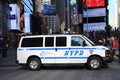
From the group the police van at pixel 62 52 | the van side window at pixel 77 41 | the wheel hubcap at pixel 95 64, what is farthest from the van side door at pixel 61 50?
the wheel hubcap at pixel 95 64

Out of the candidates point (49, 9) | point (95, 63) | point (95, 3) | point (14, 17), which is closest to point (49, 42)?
point (95, 63)

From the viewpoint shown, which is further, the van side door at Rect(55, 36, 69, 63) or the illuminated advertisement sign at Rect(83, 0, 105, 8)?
the illuminated advertisement sign at Rect(83, 0, 105, 8)

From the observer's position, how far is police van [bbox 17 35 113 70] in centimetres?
2209

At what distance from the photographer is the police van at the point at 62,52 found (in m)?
22.1

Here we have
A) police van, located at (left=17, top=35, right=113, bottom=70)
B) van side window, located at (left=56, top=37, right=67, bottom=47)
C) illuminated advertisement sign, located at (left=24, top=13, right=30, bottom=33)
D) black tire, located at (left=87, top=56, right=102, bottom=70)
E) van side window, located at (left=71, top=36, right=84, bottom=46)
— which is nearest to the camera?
black tire, located at (left=87, top=56, right=102, bottom=70)

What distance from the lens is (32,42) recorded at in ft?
75.4

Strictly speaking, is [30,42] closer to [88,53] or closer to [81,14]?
[88,53]

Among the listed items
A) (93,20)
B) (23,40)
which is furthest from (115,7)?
(23,40)

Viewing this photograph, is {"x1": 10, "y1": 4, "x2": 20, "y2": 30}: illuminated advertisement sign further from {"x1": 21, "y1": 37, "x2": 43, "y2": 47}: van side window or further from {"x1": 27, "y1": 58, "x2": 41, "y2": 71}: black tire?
{"x1": 27, "y1": 58, "x2": 41, "y2": 71}: black tire

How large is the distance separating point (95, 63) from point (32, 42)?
3902mm

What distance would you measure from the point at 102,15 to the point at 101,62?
10926 centimetres

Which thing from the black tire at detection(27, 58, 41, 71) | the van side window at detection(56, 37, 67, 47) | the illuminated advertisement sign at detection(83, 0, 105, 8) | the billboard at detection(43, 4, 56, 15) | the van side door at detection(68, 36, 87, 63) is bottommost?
the black tire at detection(27, 58, 41, 71)

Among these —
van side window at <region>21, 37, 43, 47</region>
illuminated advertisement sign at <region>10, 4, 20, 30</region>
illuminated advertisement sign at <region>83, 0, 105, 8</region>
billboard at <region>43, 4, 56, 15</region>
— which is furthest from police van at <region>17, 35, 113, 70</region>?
billboard at <region>43, 4, 56, 15</region>

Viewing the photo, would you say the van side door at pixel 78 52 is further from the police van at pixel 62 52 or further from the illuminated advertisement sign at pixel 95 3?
the illuminated advertisement sign at pixel 95 3
